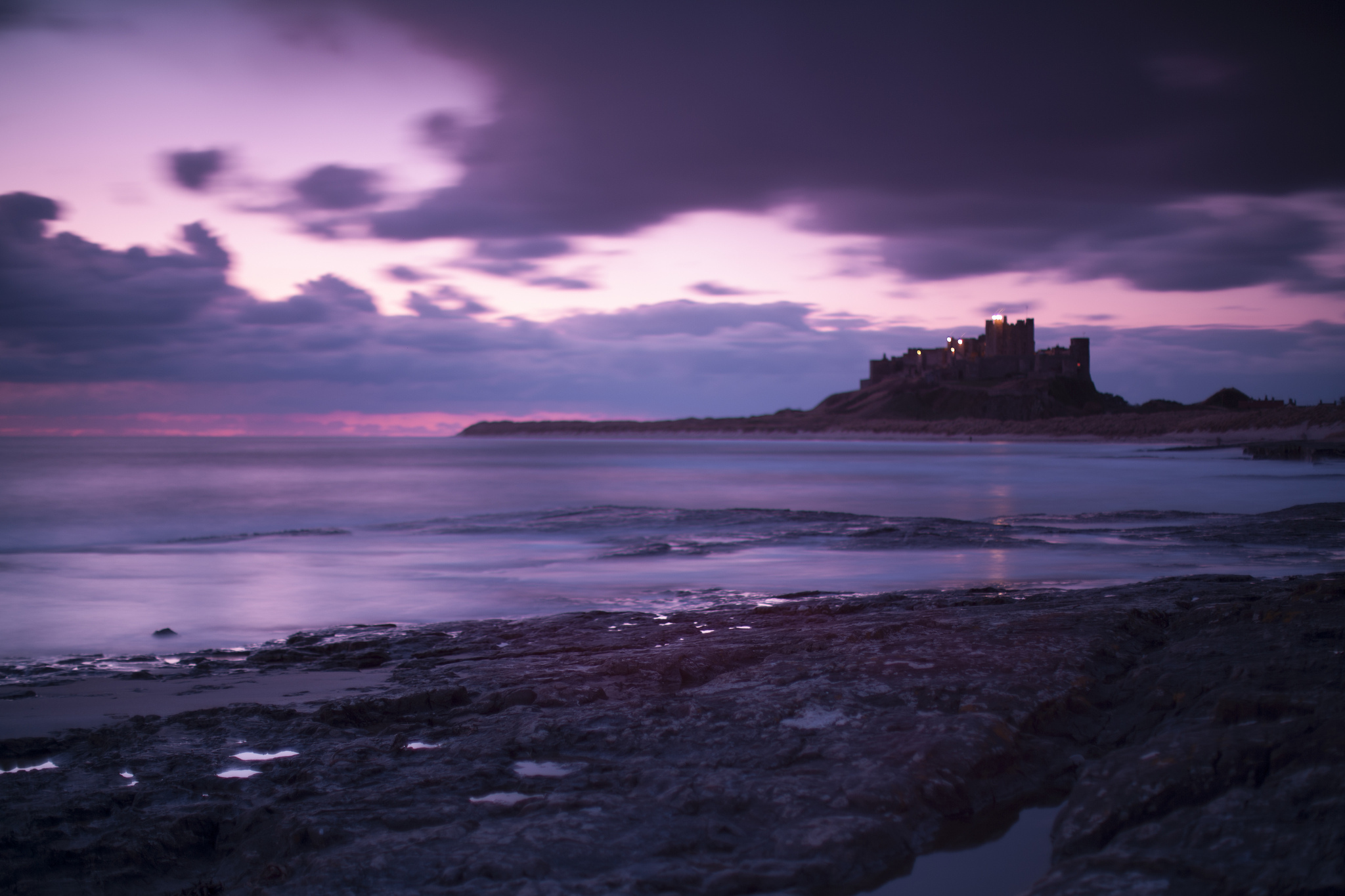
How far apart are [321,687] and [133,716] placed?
93cm

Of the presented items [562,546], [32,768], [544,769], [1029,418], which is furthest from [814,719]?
[1029,418]

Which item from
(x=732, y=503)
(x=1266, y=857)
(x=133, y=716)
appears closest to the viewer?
(x=1266, y=857)

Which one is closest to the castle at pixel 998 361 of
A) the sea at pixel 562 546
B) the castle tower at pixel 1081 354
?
the castle tower at pixel 1081 354

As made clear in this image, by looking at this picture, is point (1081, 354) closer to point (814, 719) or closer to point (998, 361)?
point (998, 361)

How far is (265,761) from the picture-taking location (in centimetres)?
341

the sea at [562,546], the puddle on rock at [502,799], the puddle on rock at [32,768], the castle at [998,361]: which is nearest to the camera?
the puddle on rock at [502,799]

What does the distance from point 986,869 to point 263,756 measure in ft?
9.20

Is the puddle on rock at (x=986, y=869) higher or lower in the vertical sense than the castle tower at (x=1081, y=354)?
lower

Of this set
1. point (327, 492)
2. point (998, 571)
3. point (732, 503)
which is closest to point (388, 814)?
point (998, 571)

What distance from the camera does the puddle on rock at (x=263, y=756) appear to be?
3438 mm

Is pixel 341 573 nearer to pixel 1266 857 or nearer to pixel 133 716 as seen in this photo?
pixel 133 716

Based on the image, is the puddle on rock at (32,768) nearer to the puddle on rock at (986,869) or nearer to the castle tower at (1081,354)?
the puddle on rock at (986,869)

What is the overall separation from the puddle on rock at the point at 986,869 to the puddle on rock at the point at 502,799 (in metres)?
1.20

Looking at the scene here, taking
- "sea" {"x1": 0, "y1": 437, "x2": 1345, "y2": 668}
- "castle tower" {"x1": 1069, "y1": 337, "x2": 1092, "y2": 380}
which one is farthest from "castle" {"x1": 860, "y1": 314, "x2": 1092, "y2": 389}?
"sea" {"x1": 0, "y1": 437, "x2": 1345, "y2": 668}
